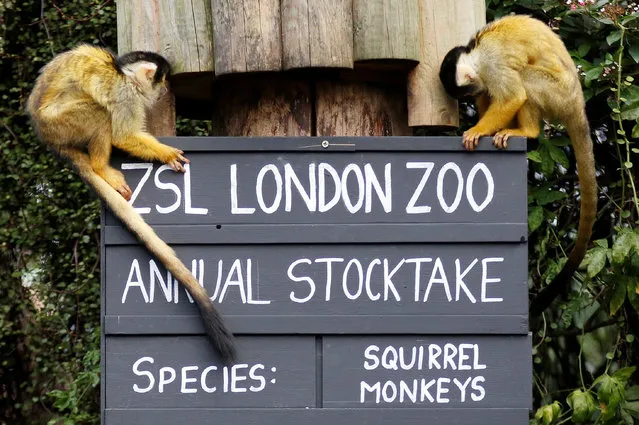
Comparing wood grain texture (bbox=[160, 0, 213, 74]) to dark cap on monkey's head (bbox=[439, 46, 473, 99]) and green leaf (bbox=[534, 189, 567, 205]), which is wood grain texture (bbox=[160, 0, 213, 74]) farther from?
green leaf (bbox=[534, 189, 567, 205])

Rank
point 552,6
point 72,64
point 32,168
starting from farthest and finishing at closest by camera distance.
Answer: point 32,168 < point 552,6 < point 72,64

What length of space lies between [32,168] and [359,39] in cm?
301

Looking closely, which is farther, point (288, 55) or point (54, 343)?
point (54, 343)

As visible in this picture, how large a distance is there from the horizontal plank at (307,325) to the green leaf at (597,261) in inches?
53.5

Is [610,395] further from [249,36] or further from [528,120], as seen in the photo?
[249,36]

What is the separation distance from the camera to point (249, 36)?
248 centimetres

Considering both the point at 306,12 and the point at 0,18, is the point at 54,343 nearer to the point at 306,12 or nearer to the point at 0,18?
the point at 0,18

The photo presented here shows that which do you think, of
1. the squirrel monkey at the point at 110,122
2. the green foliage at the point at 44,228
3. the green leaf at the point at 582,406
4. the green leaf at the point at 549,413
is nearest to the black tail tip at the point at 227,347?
the squirrel monkey at the point at 110,122

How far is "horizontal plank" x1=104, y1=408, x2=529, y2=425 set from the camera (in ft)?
7.89

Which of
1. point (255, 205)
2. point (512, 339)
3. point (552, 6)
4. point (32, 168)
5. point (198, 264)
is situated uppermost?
point (552, 6)

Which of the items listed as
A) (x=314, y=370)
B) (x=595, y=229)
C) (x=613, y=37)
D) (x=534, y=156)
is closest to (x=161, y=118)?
(x=314, y=370)

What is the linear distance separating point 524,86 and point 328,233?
1.12 metres

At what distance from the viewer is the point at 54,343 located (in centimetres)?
520

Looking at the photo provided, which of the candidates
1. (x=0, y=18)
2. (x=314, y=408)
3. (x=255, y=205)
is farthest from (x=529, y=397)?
(x=0, y=18)
